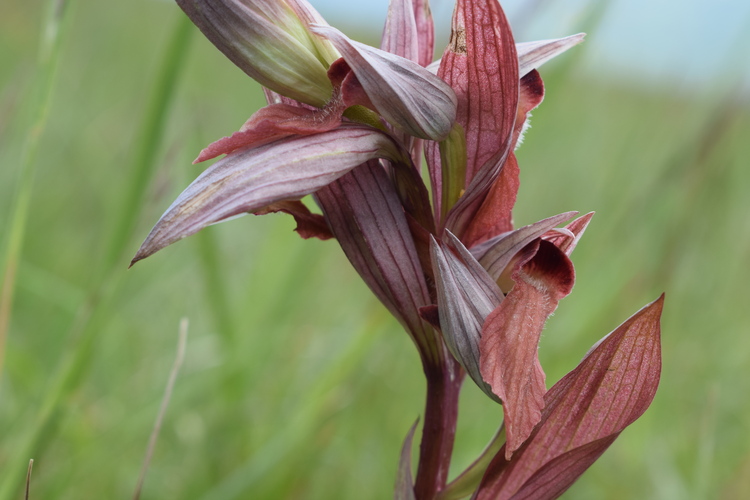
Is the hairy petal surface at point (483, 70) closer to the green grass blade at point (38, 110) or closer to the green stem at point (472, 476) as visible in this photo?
the green stem at point (472, 476)

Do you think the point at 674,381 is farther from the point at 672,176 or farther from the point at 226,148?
the point at 226,148

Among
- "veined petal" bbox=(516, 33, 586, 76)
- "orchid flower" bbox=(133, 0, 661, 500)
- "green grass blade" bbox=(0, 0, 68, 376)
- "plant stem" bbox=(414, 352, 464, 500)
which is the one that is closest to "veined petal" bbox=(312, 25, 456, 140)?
"orchid flower" bbox=(133, 0, 661, 500)

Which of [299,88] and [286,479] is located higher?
[299,88]

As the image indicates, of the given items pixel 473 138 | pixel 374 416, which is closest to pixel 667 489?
pixel 374 416

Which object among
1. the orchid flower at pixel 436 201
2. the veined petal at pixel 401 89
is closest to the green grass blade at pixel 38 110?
the orchid flower at pixel 436 201

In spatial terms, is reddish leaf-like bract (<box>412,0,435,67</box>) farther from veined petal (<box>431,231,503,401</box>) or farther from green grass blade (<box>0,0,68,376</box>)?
green grass blade (<box>0,0,68,376</box>)

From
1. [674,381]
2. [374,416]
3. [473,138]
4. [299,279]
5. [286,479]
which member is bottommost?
[674,381]
